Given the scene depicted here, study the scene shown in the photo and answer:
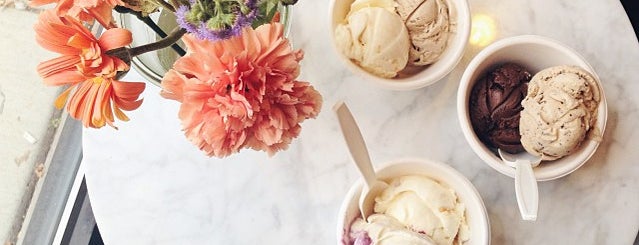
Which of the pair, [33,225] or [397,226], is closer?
[397,226]

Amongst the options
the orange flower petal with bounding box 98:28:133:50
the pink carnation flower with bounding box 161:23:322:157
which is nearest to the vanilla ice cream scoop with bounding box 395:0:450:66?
the pink carnation flower with bounding box 161:23:322:157

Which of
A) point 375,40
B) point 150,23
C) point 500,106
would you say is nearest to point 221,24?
point 150,23

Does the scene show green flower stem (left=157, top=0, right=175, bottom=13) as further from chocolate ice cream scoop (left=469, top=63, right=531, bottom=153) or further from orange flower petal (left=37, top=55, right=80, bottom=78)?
chocolate ice cream scoop (left=469, top=63, right=531, bottom=153)

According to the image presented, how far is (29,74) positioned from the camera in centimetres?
106

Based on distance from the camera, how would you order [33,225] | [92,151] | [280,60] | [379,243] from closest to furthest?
[280,60]
[379,243]
[92,151]
[33,225]

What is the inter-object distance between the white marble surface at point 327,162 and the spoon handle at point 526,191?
0.08 m

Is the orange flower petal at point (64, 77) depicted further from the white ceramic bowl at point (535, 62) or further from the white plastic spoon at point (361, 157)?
the white ceramic bowl at point (535, 62)

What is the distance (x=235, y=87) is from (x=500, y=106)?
343mm

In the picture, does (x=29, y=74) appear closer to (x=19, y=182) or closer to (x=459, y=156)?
(x=19, y=182)

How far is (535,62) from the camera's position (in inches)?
29.9

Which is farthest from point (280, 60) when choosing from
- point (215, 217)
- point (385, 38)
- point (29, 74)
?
point (29, 74)

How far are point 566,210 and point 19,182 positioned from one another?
2.64 ft

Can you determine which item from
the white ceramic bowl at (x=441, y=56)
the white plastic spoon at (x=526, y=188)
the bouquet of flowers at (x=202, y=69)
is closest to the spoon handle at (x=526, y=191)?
the white plastic spoon at (x=526, y=188)

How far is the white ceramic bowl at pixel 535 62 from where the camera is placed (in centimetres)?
71
